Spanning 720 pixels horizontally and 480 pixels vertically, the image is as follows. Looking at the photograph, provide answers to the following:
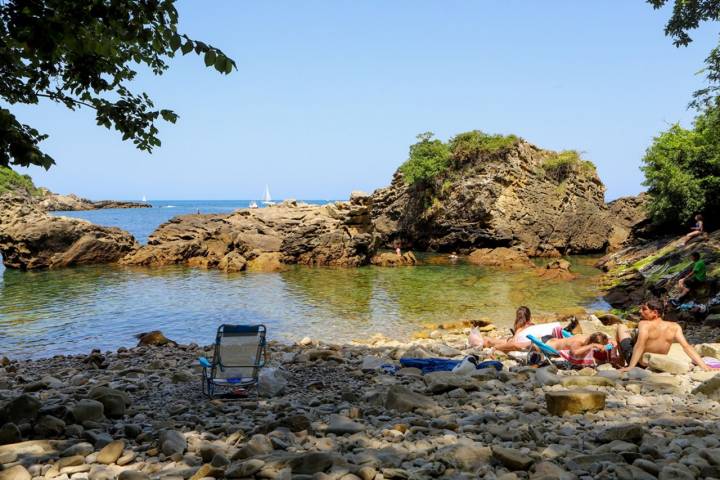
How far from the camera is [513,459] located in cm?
431

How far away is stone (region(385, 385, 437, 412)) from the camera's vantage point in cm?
623

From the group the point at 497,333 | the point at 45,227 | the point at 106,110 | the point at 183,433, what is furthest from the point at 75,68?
the point at 45,227

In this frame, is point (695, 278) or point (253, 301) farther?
point (253, 301)

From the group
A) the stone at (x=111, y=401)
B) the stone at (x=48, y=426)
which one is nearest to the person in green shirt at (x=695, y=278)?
the stone at (x=111, y=401)

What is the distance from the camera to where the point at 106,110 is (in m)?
5.80

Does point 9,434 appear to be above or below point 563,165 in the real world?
below

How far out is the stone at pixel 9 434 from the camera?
5.05 meters

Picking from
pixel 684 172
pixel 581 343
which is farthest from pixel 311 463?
pixel 684 172

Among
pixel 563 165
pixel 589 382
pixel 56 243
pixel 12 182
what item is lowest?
pixel 56 243

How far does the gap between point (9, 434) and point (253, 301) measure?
17.4 meters

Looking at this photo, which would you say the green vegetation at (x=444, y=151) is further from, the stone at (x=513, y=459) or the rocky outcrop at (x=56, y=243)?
the stone at (x=513, y=459)

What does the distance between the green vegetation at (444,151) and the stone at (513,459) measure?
1565 inches

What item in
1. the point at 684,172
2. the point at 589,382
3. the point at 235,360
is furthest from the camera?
the point at 684,172

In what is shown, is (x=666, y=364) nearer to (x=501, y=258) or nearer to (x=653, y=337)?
(x=653, y=337)
